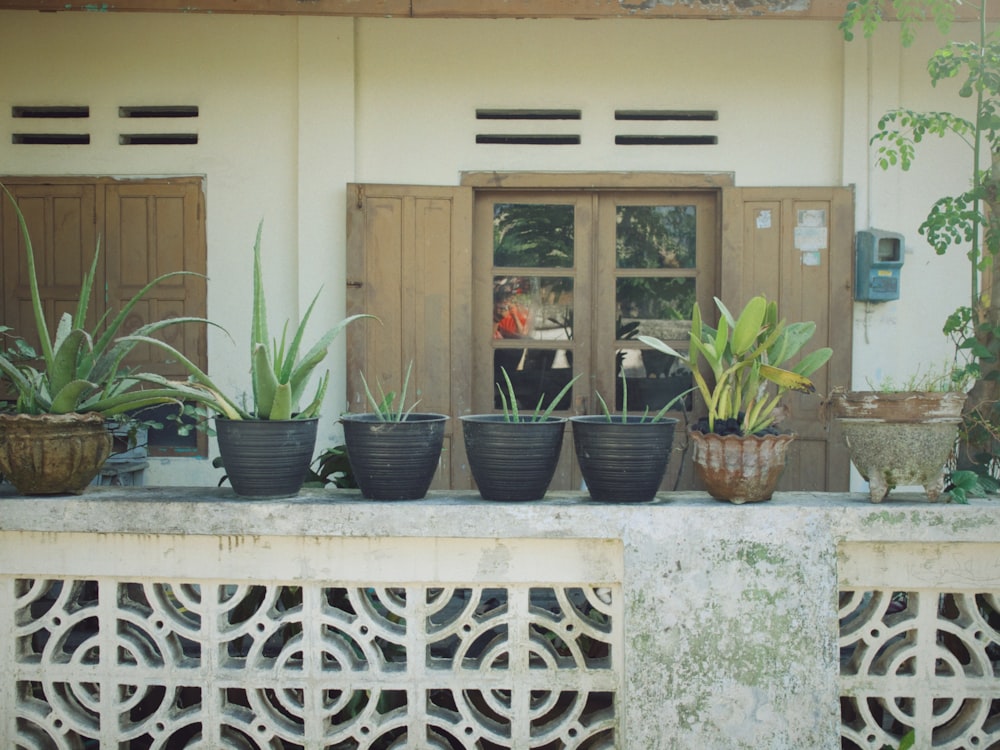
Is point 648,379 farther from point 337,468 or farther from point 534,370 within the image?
point 337,468

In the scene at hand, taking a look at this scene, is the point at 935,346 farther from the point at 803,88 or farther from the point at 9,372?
the point at 9,372

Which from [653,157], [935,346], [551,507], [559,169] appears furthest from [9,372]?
[935,346]

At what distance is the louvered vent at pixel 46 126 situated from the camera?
4691mm

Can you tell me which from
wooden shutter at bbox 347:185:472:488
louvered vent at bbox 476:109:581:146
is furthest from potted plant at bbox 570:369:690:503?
louvered vent at bbox 476:109:581:146

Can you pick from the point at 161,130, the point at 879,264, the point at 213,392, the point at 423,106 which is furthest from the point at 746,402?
the point at 161,130

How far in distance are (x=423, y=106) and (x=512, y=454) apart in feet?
9.77

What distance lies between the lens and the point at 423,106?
4699mm

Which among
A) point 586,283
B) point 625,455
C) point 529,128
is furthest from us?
point 586,283

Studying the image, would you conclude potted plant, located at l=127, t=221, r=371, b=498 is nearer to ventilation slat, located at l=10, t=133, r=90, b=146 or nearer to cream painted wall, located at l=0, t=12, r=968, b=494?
cream painted wall, located at l=0, t=12, r=968, b=494

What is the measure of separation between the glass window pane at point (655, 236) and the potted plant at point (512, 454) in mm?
2721

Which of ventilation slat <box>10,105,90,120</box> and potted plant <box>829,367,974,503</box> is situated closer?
potted plant <box>829,367,974,503</box>

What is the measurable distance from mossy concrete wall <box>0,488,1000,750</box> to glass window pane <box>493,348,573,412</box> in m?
2.69

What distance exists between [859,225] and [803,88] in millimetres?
796

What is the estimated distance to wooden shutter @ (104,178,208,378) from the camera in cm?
468
